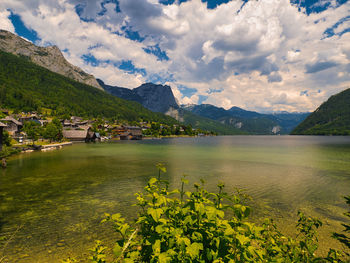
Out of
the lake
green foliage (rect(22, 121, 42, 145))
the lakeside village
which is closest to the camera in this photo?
the lake

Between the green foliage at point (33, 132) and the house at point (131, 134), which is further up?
the green foliage at point (33, 132)

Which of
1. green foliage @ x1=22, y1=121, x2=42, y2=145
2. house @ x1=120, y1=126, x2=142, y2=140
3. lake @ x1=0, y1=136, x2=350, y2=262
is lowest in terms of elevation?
house @ x1=120, y1=126, x2=142, y2=140

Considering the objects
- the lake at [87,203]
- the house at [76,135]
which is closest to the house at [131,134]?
the house at [76,135]

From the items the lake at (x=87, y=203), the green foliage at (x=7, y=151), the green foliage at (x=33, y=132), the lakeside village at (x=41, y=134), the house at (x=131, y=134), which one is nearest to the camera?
the lake at (x=87, y=203)

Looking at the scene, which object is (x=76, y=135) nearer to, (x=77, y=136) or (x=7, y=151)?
(x=77, y=136)

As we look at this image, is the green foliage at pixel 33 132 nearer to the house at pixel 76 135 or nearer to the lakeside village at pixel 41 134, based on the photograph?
the lakeside village at pixel 41 134

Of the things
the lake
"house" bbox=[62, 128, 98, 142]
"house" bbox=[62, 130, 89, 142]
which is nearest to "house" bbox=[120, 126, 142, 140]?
"house" bbox=[62, 128, 98, 142]

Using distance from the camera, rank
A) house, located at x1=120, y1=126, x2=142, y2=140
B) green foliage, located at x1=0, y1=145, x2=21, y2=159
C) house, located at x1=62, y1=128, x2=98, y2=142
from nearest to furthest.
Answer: green foliage, located at x1=0, y1=145, x2=21, y2=159 < house, located at x1=62, y1=128, x2=98, y2=142 < house, located at x1=120, y1=126, x2=142, y2=140

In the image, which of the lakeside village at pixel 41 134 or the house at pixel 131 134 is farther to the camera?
the house at pixel 131 134

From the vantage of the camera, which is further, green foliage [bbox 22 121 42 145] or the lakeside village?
green foliage [bbox 22 121 42 145]

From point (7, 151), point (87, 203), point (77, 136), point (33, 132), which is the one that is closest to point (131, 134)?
point (77, 136)

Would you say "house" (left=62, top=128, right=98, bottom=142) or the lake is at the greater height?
the lake

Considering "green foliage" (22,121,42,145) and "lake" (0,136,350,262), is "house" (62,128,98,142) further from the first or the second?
"lake" (0,136,350,262)

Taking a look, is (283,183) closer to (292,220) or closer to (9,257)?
(292,220)
